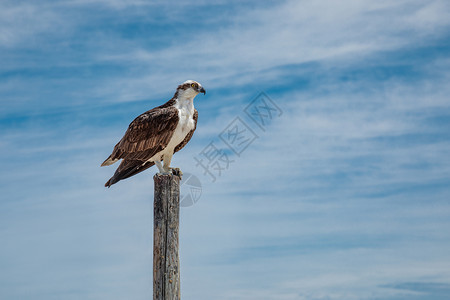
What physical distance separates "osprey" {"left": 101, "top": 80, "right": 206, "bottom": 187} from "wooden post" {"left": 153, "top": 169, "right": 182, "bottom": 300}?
213 centimetres

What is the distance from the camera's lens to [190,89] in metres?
11.3

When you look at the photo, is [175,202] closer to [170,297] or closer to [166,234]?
[166,234]

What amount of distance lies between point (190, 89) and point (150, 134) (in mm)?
1409

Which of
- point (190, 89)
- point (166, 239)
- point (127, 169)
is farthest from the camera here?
point (190, 89)

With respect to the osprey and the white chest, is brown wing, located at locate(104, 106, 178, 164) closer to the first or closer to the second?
the osprey

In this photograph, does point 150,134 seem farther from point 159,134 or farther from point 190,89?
point 190,89

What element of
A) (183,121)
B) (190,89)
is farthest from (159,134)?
(190,89)

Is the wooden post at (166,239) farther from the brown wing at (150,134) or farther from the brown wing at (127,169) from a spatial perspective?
the brown wing at (127,169)

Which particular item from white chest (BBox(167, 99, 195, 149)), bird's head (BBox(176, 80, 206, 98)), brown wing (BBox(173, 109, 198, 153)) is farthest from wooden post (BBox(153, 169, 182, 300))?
bird's head (BBox(176, 80, 206, 98))

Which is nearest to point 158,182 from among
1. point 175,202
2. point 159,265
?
point 175,202

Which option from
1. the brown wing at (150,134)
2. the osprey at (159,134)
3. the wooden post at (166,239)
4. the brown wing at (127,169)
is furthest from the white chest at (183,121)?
the wooden post at (166,239)

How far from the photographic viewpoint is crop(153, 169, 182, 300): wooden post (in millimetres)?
8219

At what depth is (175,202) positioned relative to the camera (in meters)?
8.66

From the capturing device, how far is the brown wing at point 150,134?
10766 mm
